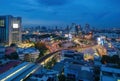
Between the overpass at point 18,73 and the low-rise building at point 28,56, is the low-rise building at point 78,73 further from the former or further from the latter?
the low-rise building at point 28,56

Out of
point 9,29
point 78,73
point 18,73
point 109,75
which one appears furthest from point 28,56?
point 9,29

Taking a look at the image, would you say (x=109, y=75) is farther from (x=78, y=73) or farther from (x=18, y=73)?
(x=18, y=73)

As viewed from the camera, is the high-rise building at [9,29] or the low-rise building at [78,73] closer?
the low-rise building at [78,73]

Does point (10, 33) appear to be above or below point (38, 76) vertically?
above

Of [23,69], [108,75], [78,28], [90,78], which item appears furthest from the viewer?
[78,28]

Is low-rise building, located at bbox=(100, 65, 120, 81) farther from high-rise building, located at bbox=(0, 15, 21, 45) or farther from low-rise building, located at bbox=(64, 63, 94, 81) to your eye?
high-rise building, located at bbox=(0, 15, 21, 45)

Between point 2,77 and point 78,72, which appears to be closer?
point 2,77

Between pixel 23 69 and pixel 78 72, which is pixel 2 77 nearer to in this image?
pixel 23 69

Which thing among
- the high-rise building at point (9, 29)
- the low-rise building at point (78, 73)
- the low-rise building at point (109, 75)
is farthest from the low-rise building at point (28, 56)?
the high-rise building at point (9, 29)

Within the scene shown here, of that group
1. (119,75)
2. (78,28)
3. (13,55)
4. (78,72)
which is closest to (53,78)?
(78,72)
